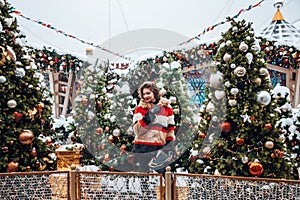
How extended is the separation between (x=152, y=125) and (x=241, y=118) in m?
0.79

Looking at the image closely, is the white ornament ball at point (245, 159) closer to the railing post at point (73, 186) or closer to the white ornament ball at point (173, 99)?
the white ornament ball at point (173, 99)

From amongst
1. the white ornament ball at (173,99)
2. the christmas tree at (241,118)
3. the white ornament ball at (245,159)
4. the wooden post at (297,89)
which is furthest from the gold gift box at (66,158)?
the wooden post at (297,89)

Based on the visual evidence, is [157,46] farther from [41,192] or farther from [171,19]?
[41,192]

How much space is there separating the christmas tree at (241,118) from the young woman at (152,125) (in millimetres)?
376

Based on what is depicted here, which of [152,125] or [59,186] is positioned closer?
[59,186]

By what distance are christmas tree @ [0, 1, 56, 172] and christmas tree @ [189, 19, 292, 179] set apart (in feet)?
4.48

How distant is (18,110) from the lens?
2289mm

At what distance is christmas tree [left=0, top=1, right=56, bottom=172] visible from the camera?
7.32 ft

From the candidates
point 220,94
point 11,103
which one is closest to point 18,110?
point 11,103

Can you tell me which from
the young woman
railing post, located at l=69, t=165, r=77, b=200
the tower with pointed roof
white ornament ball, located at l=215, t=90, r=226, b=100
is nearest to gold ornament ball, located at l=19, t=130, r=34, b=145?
railing post, located at l=69, t=165, r=77, b=200


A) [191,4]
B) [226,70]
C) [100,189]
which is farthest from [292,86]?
[100,189]

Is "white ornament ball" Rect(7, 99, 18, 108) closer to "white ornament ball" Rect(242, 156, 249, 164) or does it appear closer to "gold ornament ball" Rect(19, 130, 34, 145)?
"gold ornament ball" Rect(19, 130, 34, 145)

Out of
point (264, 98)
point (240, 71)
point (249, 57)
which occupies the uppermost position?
point (249, 57)

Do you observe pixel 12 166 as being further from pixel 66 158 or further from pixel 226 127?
pixel 226 127
